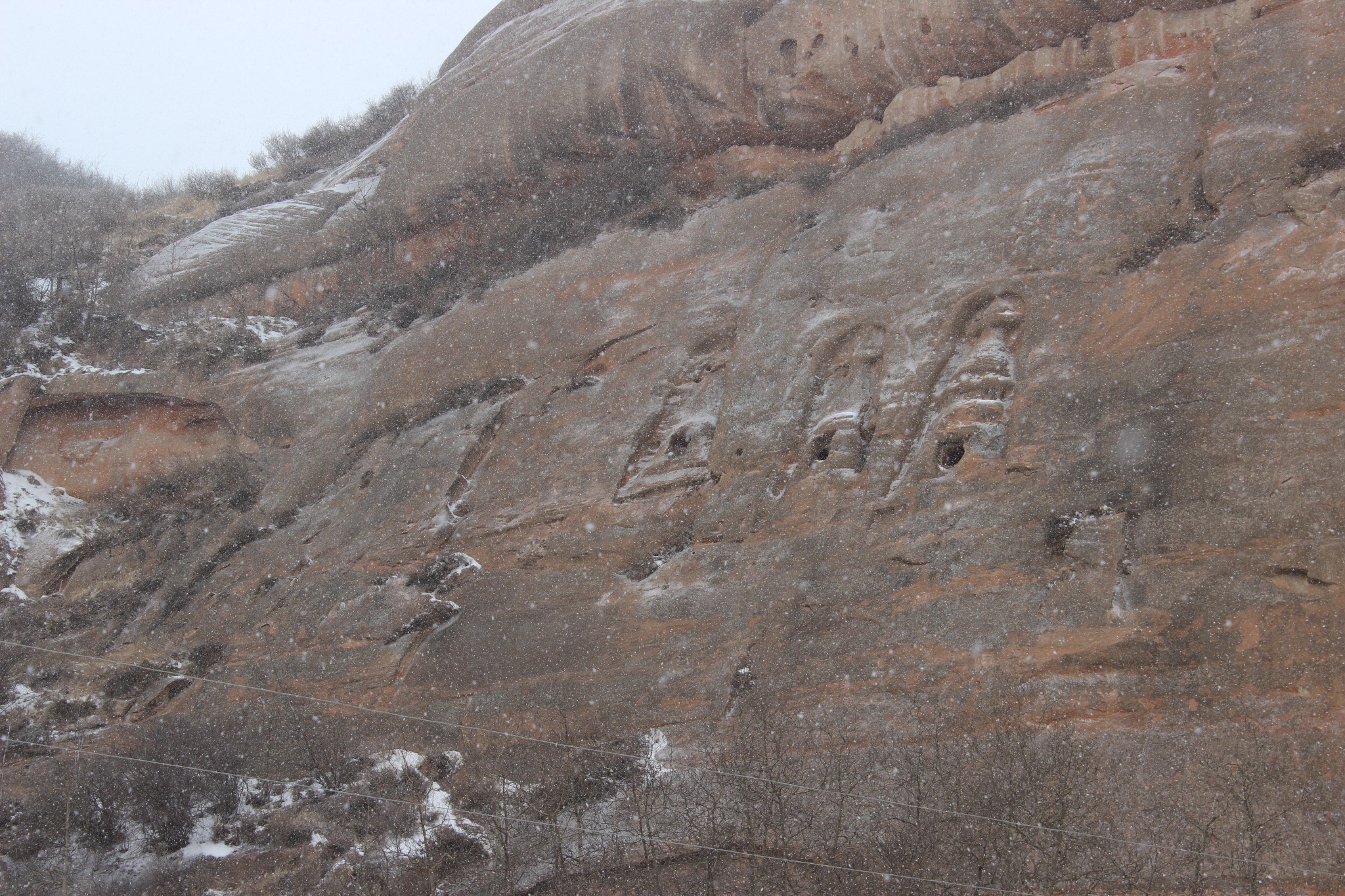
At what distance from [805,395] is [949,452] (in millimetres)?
1616

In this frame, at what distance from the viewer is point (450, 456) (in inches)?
456

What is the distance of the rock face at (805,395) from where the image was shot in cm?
701

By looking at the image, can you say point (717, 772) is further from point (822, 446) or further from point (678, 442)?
point (678, 442)

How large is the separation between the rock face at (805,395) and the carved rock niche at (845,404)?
33mm

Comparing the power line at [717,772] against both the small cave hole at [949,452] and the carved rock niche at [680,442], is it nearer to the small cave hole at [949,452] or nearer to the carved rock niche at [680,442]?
the carved rock niche at [680,442]

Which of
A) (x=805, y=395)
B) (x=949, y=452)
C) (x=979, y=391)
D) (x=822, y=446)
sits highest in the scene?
(x=805, y=395)

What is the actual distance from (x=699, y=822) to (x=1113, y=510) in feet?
12.2

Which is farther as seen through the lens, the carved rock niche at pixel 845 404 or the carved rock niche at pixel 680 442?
the carved rock niche at pixel 680 442

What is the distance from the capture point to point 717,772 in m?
7.52

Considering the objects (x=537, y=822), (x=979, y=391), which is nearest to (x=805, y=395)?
(x=979, y=391)

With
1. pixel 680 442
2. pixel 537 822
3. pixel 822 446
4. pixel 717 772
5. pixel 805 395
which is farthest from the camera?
pixel 680 442

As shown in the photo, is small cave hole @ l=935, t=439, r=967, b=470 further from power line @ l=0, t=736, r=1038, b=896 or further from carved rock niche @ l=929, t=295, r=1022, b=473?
power line @ l=0, t=736, r=1038, b=896

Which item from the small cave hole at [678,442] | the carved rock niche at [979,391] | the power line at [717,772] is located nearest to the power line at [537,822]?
the power line at [717,772]

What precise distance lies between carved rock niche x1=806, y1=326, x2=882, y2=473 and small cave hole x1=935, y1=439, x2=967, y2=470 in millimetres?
685
